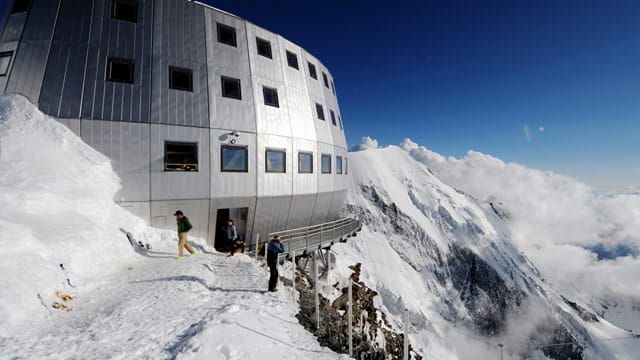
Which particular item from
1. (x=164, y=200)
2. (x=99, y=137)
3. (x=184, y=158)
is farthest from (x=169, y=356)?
(x=99, y=137)

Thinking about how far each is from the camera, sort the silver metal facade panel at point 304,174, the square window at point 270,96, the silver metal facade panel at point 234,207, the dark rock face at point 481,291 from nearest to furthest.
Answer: the silver metal facade panel at point 234,207
the square window at point 270,96
the silver metal facade panel at point 304,174
the dark rock face at point 481,291

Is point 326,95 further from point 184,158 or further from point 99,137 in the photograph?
point 99,137

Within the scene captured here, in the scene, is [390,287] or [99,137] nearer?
[99,137]

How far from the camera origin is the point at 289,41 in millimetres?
18359

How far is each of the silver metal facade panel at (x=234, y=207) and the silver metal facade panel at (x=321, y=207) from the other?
462cm

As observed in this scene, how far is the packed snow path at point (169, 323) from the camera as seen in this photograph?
4965 millimetres

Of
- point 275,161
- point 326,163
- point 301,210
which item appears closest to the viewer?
point 275,161

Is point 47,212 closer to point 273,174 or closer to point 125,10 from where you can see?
point 273,174

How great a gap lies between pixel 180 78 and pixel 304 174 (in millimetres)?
8612

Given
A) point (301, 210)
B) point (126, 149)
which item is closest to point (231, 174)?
point (126, 149)

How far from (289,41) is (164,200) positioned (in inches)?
528

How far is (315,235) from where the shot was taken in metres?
16.0

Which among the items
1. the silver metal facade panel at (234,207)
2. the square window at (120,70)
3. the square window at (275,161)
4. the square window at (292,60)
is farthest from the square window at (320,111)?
the square window at (120,70)

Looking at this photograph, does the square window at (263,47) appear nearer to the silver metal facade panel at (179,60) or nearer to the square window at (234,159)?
the silver metal facade panel at (179,60)
